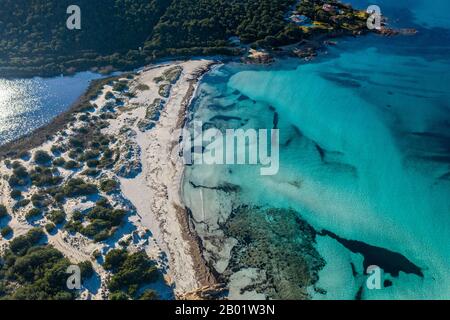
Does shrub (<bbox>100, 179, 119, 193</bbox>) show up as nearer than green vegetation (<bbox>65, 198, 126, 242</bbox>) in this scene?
No

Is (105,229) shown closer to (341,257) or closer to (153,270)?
(153,270)

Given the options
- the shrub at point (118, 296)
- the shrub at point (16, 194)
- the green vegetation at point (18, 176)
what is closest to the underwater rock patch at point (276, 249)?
the shrub at point (118, 296)

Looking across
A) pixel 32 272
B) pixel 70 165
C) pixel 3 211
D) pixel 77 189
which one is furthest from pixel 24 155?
pixel 32 272

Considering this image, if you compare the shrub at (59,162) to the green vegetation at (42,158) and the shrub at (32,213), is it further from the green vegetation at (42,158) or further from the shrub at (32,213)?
the shrub at (32,213)

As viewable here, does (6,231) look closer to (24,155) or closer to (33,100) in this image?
(24,155)

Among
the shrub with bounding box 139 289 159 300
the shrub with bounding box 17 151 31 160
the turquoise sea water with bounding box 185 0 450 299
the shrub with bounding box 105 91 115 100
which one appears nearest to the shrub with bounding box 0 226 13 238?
the shrub with bounding box 17 151 31 160

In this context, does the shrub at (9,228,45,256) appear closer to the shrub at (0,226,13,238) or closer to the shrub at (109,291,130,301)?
the shrub at (0,226,13,238)

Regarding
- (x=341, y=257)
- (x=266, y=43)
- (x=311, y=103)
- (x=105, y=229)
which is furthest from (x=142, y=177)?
(x=266, y=43)
